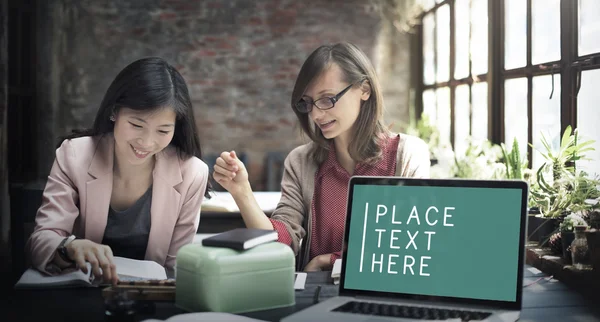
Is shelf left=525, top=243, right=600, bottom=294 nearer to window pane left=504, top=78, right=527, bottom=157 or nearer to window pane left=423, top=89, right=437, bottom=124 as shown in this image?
window pane left=504, top=78, right=527, bottom=157

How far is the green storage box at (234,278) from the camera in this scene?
135 cm

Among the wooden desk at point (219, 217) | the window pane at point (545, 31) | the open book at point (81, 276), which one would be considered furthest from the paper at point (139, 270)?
the window pane at point (545, 31)

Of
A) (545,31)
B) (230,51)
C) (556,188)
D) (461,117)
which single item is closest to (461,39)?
(461,117)

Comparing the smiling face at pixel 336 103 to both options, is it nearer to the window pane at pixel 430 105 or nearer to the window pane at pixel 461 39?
the window pane at pixel 461 39

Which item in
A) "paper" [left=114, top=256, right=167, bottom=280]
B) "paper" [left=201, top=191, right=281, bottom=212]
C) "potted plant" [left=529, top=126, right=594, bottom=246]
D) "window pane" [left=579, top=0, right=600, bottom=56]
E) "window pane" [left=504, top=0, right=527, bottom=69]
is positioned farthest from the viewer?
"paper" [left=201, top=191, right=281, bottom=212]

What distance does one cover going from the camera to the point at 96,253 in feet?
5.33

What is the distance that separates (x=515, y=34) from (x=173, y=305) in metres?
2.70

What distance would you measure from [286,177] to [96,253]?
865 millimetres

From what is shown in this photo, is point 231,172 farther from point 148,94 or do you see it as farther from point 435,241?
point 435,241

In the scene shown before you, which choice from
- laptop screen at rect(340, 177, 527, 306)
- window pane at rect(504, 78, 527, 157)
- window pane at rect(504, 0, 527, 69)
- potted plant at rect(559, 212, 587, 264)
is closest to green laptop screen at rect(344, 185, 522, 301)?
laptop screen at rect(340, 177, 527, 306)

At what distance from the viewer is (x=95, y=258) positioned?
1612 mm

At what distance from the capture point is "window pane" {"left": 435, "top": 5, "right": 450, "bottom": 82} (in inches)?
189

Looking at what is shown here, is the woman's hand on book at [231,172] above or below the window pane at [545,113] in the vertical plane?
below

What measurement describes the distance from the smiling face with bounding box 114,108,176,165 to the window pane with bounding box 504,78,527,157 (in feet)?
6.63
